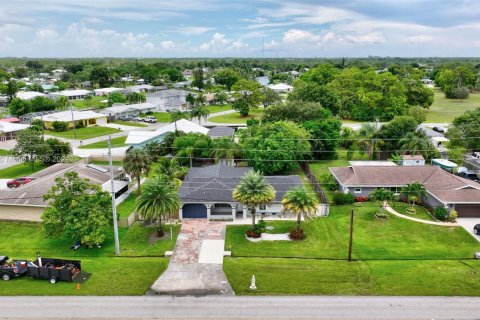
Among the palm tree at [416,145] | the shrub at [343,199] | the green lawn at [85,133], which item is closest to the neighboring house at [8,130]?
the green lawn at [85,133]

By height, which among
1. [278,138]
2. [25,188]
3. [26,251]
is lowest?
[26,251]

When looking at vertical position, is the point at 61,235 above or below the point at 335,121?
below

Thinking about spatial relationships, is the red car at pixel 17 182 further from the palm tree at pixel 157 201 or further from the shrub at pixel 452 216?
the shrub at pixel 452 216

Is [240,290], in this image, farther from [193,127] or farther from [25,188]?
[193,127]

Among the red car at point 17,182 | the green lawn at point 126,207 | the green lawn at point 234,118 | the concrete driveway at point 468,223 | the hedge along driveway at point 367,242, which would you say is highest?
the green lawn at point 234,118

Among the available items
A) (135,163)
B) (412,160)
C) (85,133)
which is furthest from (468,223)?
(85,133)

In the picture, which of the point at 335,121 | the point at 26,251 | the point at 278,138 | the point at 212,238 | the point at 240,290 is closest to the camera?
the point at 240,290

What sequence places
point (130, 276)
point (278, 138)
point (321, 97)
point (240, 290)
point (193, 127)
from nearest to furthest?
point (240, 290), point (130, 276), point (278, 138), point (193, 127), point (321, 97)

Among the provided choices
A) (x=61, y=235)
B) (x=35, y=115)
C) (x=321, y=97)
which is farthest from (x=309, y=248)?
(x=35, y=115)
